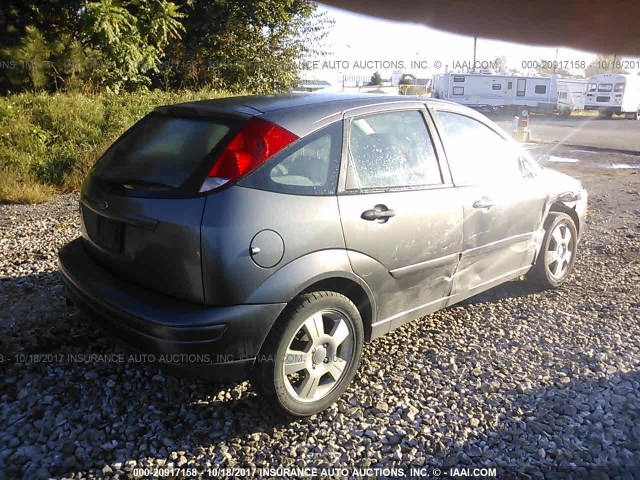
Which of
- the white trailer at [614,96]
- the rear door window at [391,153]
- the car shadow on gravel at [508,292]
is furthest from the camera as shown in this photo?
the white trailer at [614,96]

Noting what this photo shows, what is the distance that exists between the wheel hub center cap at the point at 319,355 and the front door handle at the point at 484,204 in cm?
153

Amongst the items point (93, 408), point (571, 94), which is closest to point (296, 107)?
point (93, 408)

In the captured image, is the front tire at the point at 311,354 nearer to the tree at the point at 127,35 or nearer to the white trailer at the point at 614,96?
the tree at the point at 127,35

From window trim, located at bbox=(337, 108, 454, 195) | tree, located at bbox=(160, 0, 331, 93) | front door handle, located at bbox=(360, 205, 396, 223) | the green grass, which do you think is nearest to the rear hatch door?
window trim, located at bbox=(337, 108, 454, 195)

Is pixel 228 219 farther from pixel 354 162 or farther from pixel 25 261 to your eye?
pixel 25 261

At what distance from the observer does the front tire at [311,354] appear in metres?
2.77

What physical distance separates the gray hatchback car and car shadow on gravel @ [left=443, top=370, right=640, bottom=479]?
81 centimetres

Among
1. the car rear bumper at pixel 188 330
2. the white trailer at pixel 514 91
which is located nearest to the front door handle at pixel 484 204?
the car rear bumper at pixel 188 330

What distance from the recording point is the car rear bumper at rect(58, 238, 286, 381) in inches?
100

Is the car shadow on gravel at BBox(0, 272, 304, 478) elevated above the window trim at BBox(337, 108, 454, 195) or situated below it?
below

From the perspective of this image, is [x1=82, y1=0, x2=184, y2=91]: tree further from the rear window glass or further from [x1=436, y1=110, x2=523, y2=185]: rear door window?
[x1=436, y1=110, x2=523, y2=185]: rear door window

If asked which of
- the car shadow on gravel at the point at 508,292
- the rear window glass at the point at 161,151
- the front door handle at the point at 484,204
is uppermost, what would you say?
the rear window glass at the point at 161,151

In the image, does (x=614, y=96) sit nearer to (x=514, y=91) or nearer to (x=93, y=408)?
(x=514, y=91)

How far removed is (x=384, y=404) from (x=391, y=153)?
1499 millimetres
